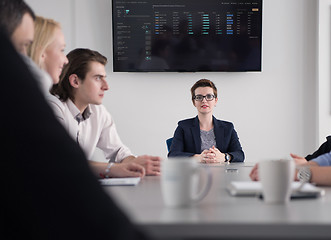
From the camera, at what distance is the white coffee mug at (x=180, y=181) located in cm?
110

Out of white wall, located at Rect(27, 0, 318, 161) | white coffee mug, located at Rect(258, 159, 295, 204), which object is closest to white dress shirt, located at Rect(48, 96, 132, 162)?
white coffee mug, located at Rect(258, 159, 295, 204)

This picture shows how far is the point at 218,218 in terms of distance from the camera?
0.99 meters

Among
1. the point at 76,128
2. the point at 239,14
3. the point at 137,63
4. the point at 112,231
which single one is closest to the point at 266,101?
the point at 239,14

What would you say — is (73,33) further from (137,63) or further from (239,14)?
(239,14)

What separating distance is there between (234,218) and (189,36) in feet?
13.0

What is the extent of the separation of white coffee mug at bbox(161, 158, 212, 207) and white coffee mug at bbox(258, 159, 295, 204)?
0.56 feet

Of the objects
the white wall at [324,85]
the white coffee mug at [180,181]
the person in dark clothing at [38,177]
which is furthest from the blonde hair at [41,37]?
the white wall at [324,85]

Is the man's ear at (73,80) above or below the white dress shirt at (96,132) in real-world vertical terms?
above

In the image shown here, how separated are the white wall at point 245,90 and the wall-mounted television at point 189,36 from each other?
0.37ft

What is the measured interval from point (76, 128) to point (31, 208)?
222 centimetres

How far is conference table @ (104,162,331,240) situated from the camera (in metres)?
0.93

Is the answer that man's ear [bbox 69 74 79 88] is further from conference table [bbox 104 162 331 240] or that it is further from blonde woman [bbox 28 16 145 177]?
conference table [bbox 104 162 331 240]

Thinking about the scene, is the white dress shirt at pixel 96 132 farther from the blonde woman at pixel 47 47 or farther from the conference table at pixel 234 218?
the conference table at pixel 234 218

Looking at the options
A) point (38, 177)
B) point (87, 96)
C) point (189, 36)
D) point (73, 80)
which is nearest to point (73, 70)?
point (73, 80)
